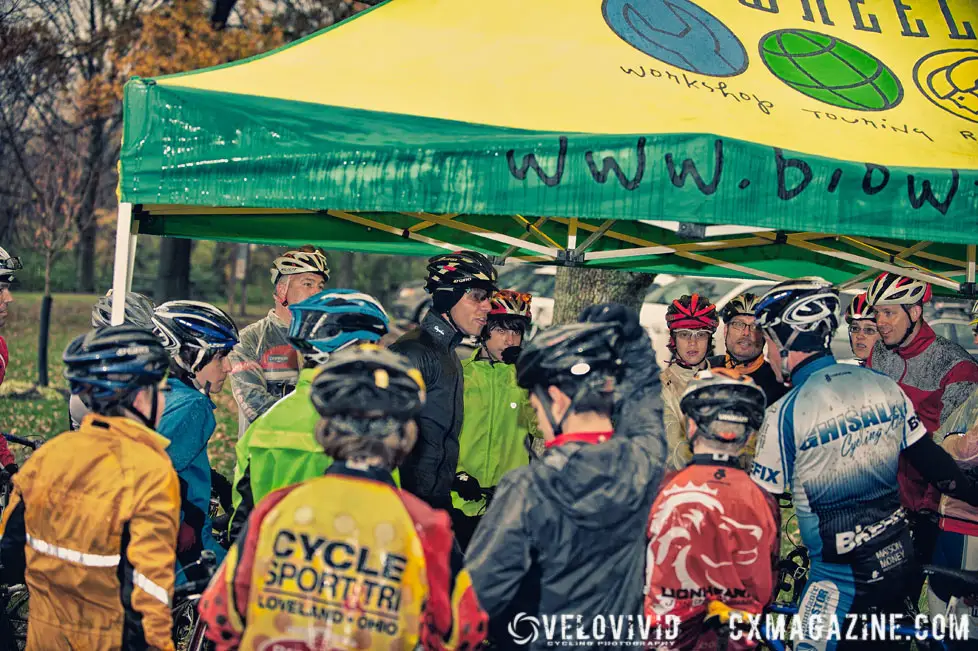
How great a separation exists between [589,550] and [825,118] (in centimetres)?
322

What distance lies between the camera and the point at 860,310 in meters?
6.25

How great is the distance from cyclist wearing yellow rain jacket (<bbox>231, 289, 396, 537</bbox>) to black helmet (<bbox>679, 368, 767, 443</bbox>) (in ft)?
4.37

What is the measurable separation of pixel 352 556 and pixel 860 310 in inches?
180

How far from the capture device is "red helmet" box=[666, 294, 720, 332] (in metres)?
6.39

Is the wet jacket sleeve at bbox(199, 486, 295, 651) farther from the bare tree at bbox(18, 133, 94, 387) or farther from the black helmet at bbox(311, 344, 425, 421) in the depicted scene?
the bare tree at bbox(18, 133, 94, 387)

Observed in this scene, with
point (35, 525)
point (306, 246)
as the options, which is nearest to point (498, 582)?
point (35, 525)

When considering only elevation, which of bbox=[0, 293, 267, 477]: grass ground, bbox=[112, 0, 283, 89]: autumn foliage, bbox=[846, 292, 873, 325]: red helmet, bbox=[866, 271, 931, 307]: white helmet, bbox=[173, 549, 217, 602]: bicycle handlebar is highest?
bbox=[112, 0, 283, 89]: autumn foliage

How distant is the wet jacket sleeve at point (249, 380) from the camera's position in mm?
5895

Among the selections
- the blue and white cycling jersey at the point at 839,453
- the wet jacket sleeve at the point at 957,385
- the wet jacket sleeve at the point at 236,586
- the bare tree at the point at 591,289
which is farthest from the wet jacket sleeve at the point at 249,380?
the wet jacket sleeve at the point at 957,385

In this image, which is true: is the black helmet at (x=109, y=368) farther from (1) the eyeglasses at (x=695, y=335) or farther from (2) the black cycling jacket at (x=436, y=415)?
(1) the eyeglasses at (x=695, y=335)

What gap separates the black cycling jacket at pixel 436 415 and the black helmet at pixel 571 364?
5.95 feet

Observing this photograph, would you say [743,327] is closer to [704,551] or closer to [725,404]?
[725,404]

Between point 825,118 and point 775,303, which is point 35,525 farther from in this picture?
point 825,118

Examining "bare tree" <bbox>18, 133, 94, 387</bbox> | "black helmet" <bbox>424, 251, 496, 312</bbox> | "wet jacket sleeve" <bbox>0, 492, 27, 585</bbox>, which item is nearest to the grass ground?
"bare tree" <bbox>18, 133, 94, 387</bbox>
